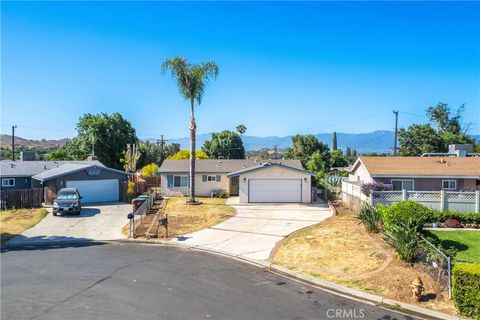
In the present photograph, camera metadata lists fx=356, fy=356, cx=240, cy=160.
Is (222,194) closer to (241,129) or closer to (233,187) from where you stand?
(233,187)

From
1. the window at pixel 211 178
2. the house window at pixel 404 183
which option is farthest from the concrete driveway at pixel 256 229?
the window at pixel 211 178

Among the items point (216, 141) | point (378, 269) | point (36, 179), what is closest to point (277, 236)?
point (378, 269)

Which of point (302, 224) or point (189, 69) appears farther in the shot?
point (189, 69)

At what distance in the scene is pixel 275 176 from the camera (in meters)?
31.8

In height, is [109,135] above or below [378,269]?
above

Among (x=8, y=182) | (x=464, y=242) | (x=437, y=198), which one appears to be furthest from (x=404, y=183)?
(x=8, y=182)

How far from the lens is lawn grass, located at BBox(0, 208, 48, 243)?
66.7 ft

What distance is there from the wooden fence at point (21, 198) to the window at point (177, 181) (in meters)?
11.4

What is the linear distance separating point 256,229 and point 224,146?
4854cm

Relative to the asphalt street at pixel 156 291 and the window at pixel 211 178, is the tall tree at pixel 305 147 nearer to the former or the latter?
the window at pixel 211 178

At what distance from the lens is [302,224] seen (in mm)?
21844

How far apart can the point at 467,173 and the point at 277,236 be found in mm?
17674

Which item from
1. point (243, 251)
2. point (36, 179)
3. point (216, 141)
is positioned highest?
point (216, 141)

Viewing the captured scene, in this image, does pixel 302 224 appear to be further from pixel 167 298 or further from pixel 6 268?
pixel 6 268
